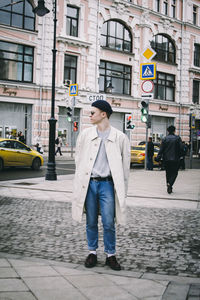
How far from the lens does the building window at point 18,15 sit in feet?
89.0

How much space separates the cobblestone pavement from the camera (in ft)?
14.1

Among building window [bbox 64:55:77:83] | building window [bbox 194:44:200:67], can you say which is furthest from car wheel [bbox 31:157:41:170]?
building window [bbox 194:44:200:67]

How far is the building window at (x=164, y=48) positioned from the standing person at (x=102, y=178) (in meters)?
34.9

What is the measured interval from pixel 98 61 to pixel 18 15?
7934 mm

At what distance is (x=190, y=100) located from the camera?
Answer: 134 feet

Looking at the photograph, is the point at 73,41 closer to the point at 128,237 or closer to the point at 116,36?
the point at 116,36

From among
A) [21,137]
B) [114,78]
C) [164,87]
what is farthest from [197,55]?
[21,137]

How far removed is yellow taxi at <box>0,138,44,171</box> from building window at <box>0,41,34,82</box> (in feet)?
39.0

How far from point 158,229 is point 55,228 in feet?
5.46

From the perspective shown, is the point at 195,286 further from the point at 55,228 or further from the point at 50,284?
the point at 55,228

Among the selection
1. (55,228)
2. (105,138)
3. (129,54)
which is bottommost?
(55,228)

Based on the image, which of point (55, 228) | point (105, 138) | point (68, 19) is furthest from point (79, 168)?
point (68, 19)

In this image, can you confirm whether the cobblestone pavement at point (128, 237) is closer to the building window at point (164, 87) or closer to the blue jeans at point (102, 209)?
the blue jeans at point (102, 209)

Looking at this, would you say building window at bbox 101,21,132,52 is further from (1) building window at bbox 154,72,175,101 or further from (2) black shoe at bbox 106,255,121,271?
(2) black shoe at bbox 106,255,121,271
